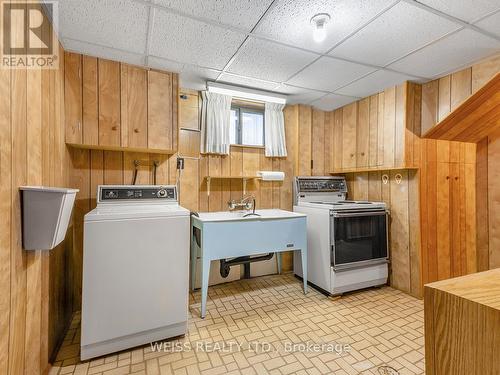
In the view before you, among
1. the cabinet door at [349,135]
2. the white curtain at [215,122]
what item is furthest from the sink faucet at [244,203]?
the cabinet door at [349,135]

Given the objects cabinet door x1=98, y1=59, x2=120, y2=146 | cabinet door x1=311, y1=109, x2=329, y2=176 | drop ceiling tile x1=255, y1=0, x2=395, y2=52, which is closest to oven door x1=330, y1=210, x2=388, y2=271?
cabinet door x1=311, y1=109, x2=329, y2=176

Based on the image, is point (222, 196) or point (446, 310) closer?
point (446, 310)

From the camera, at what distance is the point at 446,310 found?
62cm

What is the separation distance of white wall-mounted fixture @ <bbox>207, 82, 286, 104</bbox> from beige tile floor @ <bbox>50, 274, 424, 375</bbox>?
2.27 m

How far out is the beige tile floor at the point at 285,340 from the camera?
1.64 meters

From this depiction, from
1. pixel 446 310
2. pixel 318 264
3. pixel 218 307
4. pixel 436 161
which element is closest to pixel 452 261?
pixel 436 161

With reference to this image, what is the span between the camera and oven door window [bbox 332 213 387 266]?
2621 millimetres

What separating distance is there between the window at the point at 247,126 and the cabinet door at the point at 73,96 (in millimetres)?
1577

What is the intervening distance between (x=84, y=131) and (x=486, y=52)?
3.38m

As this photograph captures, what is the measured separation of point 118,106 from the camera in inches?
85.5

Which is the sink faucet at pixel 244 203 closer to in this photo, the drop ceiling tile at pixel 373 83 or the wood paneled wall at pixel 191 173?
the wood paneled wall at pixel 191 173

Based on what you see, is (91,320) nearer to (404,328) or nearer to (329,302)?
(329,302)

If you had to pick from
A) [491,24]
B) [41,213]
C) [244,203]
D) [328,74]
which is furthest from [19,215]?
[491,24]

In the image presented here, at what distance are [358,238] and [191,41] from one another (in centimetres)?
249
